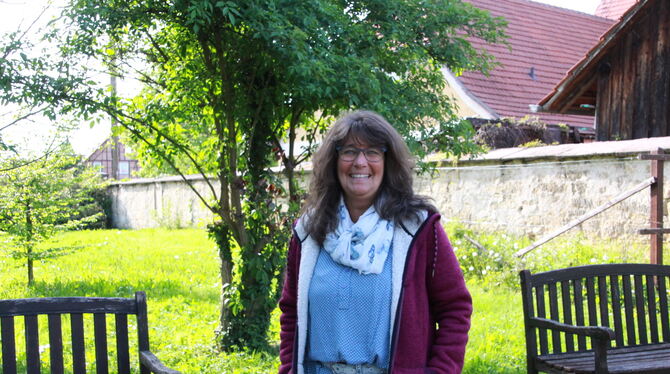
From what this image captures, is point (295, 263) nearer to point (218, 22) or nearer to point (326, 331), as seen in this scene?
point (326, 331)

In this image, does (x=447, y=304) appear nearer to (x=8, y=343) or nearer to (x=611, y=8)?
(x=8, y=343)

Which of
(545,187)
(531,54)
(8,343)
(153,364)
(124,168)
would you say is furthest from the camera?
(124,168)

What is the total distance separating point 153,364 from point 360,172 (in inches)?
49.7

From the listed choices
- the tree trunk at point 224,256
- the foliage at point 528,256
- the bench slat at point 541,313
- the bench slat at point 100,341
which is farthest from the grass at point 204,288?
the bench slat at point 100,341

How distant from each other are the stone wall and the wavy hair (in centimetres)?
589

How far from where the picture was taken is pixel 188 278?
9969mm

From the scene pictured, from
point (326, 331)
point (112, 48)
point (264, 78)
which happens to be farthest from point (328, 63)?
point (326, 331)

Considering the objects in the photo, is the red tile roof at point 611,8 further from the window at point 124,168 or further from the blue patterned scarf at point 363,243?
the window at point 124,168

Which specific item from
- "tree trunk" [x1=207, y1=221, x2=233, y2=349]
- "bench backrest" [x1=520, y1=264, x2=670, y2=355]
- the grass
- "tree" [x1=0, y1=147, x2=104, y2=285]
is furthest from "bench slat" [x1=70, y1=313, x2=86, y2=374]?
"tree" [x1=0, y1=147, x2=104, y2=285]

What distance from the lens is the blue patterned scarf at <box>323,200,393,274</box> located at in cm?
→ 240

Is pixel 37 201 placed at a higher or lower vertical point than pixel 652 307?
higher

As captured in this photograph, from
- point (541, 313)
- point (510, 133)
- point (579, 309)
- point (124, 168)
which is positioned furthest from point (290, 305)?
point (124, 168)

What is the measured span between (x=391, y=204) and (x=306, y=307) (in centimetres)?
46

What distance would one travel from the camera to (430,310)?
2.50m
